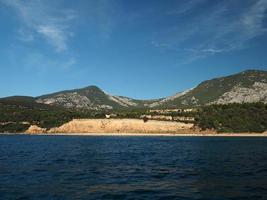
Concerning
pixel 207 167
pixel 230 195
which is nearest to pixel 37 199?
pixel 230 195

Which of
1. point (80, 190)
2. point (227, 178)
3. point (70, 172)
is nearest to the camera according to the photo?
point (80, 190)

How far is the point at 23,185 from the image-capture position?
44438 mm

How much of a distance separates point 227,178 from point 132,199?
16.7 metres

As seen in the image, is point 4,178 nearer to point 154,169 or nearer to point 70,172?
point 70,172

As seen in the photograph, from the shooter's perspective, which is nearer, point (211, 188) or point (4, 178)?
point (211, 188)

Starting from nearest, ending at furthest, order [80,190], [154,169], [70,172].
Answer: [80,190]
[70,172]
[154,169]

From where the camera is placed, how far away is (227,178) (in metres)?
49.7

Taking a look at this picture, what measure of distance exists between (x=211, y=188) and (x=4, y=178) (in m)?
23.4

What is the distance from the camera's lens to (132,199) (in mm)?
36906

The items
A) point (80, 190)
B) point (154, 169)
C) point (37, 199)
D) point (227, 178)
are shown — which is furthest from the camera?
point (154, 169)

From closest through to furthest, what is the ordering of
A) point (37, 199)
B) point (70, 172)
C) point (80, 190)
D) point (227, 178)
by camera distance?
point (37, 199), point (80, 190), point (227, 178), point (70, 172)

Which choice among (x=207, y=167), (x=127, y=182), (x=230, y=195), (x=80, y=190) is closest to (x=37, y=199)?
(x=80, y=190)

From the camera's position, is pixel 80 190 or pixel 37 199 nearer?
pixel 37 199

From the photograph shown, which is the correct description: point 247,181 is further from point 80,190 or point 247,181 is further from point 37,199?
point 37,199
